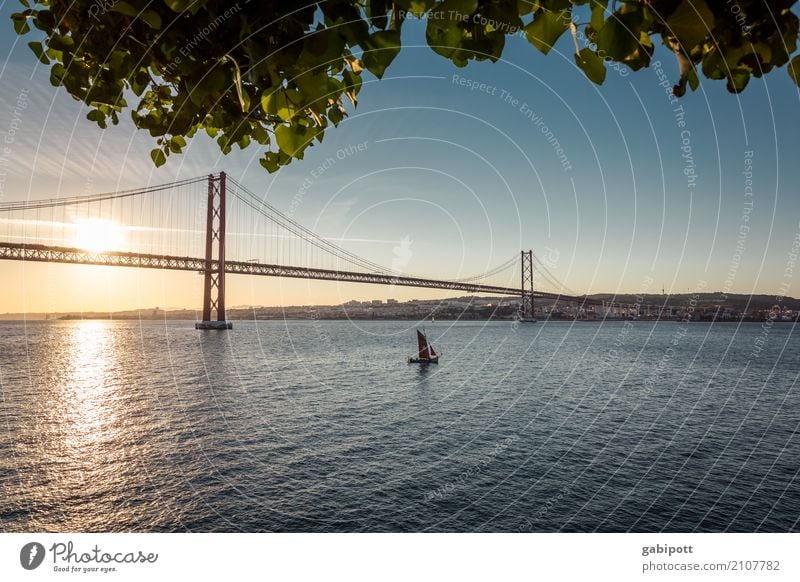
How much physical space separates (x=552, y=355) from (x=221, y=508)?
55525 millimetres

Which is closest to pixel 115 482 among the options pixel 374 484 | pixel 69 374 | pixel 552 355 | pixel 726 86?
pixel 374 484

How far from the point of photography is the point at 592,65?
4.56ft

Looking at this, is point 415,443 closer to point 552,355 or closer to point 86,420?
point 86,420

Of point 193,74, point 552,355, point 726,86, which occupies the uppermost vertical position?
point 193,74

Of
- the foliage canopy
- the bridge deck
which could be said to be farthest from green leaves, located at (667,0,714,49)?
the bridge deck

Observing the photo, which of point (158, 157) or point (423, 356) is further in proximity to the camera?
point (423, 356)

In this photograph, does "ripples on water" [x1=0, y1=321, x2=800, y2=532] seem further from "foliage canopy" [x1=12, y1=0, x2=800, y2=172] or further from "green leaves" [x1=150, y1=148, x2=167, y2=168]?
"foliage canopy" [x1=12, y1=0, x2=800, y2=172]

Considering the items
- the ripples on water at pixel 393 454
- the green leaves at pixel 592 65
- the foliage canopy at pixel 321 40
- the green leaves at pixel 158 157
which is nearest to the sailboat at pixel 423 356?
the ripples on water at pixel 393 454

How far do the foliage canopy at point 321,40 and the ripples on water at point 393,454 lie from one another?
45.5 feet

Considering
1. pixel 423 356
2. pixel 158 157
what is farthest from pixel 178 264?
pixel 158 157

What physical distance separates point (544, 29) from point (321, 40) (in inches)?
25.6

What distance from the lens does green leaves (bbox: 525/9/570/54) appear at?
1315mm

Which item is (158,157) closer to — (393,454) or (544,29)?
(544,29)
